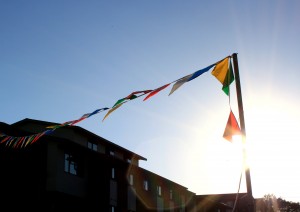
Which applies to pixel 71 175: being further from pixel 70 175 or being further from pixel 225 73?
pixel 225 73

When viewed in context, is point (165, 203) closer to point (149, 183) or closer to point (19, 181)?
point (149, 183)

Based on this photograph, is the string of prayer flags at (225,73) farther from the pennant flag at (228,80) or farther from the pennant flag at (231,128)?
the pennant flag at (231,128)

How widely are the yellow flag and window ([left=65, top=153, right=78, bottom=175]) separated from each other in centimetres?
1830

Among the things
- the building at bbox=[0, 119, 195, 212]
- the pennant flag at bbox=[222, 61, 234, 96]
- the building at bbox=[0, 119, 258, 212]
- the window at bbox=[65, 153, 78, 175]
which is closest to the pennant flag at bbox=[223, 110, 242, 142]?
the pennant flag at bbox=[222, 61, 234, 96]

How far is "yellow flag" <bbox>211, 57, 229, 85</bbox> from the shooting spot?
26.7ft

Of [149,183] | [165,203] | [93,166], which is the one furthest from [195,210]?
[93,166]

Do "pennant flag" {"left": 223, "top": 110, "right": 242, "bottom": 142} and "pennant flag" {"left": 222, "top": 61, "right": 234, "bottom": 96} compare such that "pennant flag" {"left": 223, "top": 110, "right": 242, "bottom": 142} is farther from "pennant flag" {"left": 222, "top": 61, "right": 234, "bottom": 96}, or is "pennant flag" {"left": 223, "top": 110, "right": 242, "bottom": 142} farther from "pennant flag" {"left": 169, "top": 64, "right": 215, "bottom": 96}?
"pennant flag" {"left": 169, "top": 64, "right": 215, "bottom": 96}

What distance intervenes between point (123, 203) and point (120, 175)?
2064 mm

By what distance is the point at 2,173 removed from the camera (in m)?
21.6

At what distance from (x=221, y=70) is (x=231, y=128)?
1.22m

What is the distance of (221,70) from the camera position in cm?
821

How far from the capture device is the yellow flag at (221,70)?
26.7 ft

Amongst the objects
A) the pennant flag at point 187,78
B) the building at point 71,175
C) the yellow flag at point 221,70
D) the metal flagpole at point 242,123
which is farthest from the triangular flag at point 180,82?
the building at point 71,175

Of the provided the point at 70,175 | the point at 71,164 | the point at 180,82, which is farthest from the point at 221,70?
the point at 71,164
